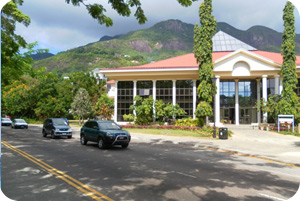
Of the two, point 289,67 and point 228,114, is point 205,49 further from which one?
point 228,114

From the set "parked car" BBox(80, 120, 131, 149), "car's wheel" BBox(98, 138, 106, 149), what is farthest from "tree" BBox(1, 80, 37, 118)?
"car's wheel" BBox(98, 138, 106, 149)

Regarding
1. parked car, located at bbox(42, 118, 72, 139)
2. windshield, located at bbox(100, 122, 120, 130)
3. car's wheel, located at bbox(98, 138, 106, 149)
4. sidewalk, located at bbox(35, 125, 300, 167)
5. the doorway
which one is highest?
the doorway

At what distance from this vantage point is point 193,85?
120 ft

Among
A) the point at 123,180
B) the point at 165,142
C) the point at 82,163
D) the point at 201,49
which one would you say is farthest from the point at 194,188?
the point at 201,49

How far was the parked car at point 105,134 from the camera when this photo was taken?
1538 centimetres

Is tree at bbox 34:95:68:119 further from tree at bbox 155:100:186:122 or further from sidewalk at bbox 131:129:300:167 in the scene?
sidewalk at bbox 131:129:300:167

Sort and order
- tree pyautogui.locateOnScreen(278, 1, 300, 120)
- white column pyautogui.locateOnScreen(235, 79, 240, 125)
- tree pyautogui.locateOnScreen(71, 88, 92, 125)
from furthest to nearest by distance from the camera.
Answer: tree pyautogui.locateOnScreen(71, 88, 92, 125), white column pyautogui.locateOnScreen(235, 79, 240, 125), tree pyautogui.locateOnScreen(278, 1, 300, 120)

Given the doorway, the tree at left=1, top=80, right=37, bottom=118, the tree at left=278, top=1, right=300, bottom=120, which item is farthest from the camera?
the tree at left=1, top=80, right=37, bottom=118

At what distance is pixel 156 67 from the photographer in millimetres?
36469

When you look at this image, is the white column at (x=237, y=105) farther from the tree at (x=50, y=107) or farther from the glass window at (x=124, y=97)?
the tree at (x=50, y=107)

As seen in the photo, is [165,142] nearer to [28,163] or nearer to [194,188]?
[28,163]

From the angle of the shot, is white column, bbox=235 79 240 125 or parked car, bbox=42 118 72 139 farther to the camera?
white column, bbox=235 79 240 125

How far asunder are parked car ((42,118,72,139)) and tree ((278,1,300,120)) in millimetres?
22944

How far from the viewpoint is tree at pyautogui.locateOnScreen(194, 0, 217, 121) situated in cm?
3000
